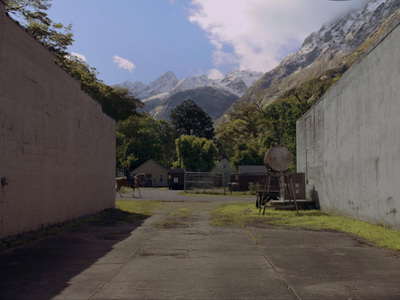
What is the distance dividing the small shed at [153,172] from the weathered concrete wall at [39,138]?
60.6m

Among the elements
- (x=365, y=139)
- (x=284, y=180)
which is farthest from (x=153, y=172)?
(x=365, y=139)

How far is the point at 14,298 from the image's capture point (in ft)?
18.5

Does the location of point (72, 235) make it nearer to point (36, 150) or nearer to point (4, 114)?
point (36, 150)

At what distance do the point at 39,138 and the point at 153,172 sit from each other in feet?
220

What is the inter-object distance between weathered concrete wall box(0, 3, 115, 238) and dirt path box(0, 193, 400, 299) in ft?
4.66

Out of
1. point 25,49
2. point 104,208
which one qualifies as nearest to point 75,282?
point 25,49

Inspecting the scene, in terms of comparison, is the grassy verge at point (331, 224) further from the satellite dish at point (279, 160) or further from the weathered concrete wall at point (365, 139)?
the satellite dish at point (279, 160)

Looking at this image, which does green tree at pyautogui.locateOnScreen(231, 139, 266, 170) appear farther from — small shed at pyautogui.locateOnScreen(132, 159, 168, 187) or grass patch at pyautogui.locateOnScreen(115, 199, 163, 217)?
grass patch at pyautogui.locateOnScreen(115, 199, 163, 217)

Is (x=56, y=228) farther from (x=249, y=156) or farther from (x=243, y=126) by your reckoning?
(x=243, y=126)

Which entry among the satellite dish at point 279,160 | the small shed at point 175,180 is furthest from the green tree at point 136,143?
the satellite dish at point 279,160

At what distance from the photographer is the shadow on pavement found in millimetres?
6150

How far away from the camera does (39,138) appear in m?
12.3

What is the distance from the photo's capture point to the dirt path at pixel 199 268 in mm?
6031

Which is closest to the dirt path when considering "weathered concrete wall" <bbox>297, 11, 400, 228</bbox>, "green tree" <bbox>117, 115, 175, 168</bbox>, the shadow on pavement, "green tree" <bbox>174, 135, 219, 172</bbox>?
the shadow on pavement
